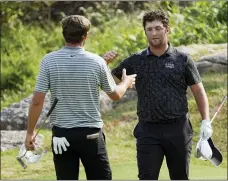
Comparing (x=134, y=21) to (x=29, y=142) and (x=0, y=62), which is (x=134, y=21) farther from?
(x=29, y=142)

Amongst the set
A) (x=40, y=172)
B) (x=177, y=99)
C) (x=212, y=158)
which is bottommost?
(x=40, y=172)

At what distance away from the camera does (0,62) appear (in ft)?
67.3

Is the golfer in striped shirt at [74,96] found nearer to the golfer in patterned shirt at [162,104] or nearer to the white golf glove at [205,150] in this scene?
the golfer in patterned shirt at [162,104]

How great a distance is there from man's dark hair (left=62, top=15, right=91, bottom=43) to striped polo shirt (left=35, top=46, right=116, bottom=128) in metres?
0.09

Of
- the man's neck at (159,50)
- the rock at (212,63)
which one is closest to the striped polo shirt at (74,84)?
the man's neck at (159,50)

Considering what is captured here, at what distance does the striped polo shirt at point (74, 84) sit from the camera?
5262 mm

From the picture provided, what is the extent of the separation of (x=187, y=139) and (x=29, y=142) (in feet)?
3.79

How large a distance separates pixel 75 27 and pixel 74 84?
1.23 ft

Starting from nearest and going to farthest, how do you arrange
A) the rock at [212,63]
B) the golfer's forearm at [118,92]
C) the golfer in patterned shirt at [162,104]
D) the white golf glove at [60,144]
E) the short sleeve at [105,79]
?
the white golf glove at [60,144]
the short sleeve at [105,79]
the golfer's forearm at [118,92]
the golfer in patterned shirt at [162,104]
the rock at [212,63]

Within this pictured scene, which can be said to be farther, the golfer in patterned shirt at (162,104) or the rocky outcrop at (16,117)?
the rocky outcrop at (16,117)


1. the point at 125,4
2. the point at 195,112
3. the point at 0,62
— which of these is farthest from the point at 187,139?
the point at 125,4

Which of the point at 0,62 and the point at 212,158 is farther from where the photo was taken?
the point at 0,62

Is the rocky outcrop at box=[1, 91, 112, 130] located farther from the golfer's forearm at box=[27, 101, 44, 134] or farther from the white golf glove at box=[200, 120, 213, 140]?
the golfer's forearm at box=[27, 101, 44, 134]

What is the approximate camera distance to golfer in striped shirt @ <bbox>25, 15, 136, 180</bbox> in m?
5.26
